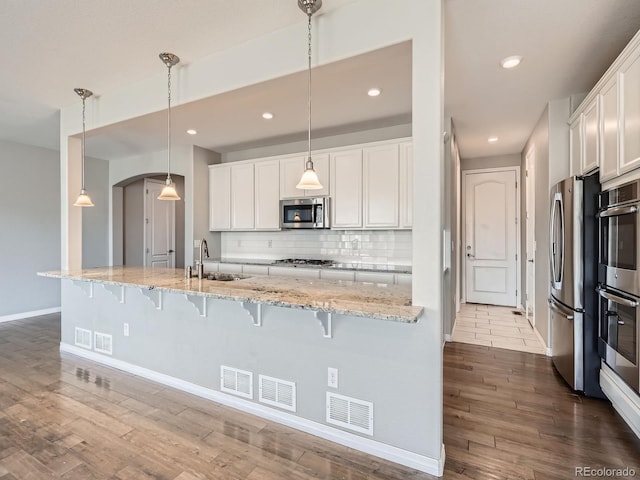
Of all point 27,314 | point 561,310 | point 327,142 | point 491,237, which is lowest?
point 27,314

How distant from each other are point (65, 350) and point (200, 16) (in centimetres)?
369

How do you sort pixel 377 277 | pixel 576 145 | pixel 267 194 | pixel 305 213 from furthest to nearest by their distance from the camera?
pixel 267 194 < pixel 305 213 < pixel 377 277 < pixel 576 145

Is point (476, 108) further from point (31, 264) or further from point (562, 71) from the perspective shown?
point (31, 264)

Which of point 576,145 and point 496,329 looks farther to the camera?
point 496,329

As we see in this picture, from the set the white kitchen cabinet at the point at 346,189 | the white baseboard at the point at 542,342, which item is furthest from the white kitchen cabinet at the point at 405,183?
the white baseboard at the point at 542,342

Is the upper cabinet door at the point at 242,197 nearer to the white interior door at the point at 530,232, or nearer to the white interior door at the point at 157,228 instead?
the white interior door at the point at 157,228

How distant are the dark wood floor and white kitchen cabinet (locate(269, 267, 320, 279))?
178cm

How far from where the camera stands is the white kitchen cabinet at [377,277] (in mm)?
3661

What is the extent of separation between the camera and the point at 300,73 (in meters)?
2.23

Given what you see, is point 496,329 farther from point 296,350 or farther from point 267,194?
point 267,194

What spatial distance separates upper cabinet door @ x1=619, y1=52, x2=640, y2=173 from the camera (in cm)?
207

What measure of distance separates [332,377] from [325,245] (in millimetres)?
2749

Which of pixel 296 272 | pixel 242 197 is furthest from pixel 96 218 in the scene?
pixel 296 272

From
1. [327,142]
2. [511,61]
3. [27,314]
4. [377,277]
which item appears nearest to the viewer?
→ [511,61]
